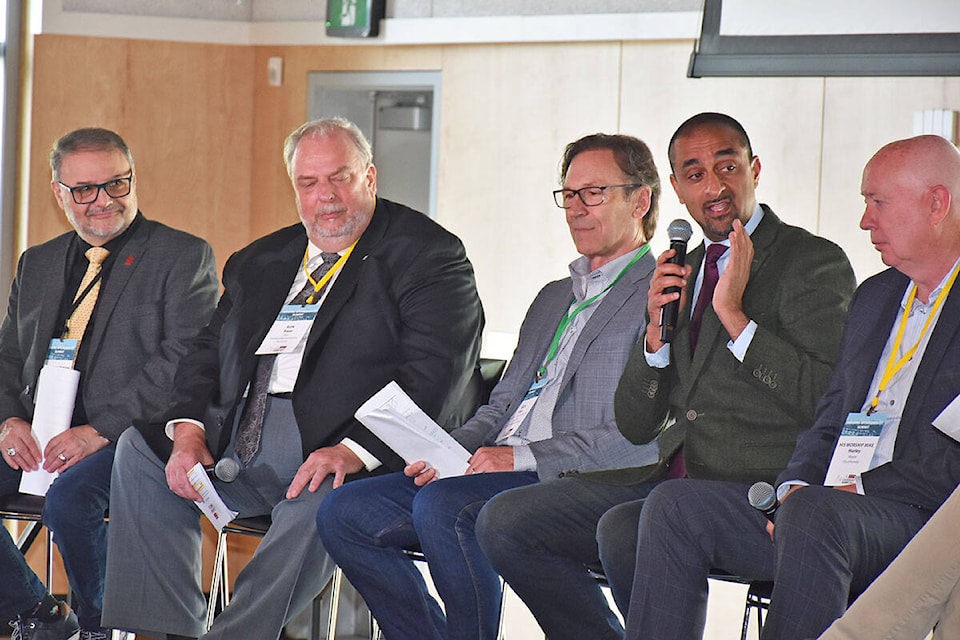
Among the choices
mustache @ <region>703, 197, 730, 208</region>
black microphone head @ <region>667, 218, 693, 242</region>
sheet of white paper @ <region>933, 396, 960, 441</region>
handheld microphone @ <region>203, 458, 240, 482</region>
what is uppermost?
mustache @ <region>703, 197, 730, 208</region>

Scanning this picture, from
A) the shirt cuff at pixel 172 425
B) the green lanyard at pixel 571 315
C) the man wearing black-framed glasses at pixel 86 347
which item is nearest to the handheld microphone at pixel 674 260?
the green lanyard at pixel 571 315

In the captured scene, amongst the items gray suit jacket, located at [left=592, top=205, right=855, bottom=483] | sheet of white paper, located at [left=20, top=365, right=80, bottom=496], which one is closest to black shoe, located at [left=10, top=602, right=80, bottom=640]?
sheet of white paper, located at [left=20, top=365, right=80, bottom=496]

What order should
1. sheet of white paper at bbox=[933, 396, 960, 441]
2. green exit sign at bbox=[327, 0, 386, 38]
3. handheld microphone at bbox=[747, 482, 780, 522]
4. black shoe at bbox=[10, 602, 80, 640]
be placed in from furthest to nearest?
green exit sign at bbox=[327, 0, 386, 38] < black shoe at bbox=[10, 602, 80, 640] < handheld microphone at bbox=[747, 482, 780, 522] < sheet of white paper at bbox=[933, 396, 960, 441]

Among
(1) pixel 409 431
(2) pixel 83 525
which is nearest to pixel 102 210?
(2) pixel 83 525

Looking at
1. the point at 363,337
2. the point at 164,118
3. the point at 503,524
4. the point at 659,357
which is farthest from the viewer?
the point at 164,118

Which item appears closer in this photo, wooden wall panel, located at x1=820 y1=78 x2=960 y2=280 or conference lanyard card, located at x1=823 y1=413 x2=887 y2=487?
conference lanyard card, located at x1=823 y1=413 x2=887 y2=487

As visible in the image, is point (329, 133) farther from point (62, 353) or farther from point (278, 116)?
point (278, 116)

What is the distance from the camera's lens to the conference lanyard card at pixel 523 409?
137 inches

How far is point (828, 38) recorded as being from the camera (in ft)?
14.6

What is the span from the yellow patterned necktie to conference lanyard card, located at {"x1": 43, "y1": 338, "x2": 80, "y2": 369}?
0.02 meters

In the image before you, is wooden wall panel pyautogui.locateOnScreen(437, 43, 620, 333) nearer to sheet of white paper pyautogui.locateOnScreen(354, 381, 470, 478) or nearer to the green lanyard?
the green lanyard

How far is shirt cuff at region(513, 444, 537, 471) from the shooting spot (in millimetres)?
3352

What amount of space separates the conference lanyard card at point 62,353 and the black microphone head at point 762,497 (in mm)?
2244

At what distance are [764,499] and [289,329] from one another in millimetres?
1495
